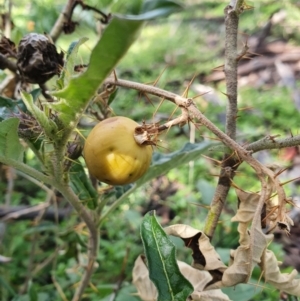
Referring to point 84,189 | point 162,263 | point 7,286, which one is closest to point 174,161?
point 84,189

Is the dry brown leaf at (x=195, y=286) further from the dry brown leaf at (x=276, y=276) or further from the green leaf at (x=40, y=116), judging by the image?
the green leaf at (x=40, y=116)

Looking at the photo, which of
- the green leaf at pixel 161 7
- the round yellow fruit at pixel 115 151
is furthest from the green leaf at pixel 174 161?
the green leaf at pixel 161 7

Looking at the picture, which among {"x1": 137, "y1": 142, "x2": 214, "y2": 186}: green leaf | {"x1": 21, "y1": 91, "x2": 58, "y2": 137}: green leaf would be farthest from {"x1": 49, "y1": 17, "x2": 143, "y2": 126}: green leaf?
{"x1": 137, "y1": 142, "x2": 214, "y2": 186}: green leaf

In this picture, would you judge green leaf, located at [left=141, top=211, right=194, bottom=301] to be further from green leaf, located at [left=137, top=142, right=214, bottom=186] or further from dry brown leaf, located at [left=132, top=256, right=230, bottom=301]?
green leaf, located at [left=137, top=142, right=214, bottom=186]

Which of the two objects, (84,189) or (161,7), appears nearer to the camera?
(161,7)

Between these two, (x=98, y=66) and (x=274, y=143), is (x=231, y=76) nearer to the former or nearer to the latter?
(x=274, y=143)

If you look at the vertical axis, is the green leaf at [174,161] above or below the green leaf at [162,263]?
above

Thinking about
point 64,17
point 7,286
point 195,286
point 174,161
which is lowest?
point 195,286
